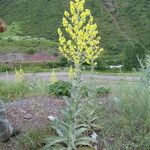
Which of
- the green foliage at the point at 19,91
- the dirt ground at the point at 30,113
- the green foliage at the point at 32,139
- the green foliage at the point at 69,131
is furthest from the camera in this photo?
the green foliage at the point at 19,91

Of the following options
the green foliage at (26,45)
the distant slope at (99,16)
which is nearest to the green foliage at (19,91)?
the green foliage at (26,45)

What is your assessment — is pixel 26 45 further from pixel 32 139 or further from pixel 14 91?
pixel 32 139

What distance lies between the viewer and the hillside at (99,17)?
77750 mm

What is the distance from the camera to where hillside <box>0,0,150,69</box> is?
7775 cm

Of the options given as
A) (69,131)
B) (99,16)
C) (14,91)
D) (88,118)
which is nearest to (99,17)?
(99,16)

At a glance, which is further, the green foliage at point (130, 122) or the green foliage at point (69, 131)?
the green foliage at point (130, 122)

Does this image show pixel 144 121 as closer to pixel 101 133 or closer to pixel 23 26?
pixel 101 133

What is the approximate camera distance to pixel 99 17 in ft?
272

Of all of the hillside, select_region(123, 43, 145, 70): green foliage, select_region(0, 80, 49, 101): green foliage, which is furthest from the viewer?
the hillside

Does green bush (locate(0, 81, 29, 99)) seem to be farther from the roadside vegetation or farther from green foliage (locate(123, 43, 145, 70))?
green foliage (locate(123, 43, 145, 70))

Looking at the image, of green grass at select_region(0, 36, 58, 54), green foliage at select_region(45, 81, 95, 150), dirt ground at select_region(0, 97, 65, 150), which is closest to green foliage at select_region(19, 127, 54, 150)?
dirt ground at select_region(0, 97, 65, 150)

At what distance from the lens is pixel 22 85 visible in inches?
512

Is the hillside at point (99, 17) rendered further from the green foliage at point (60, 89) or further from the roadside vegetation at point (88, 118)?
the roadside vegetation at point (88, 118)

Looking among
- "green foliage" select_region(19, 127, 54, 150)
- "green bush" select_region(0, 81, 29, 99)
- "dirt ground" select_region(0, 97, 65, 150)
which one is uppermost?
"green foliage" select_region(19, 127, 54, 150)
